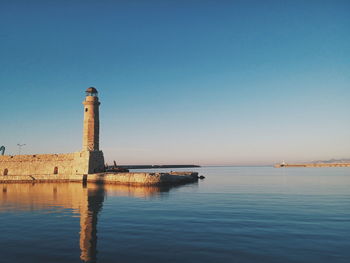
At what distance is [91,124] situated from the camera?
3775cm

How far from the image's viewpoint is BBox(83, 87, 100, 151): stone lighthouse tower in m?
37.8

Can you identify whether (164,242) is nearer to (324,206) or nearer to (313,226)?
(313,226)

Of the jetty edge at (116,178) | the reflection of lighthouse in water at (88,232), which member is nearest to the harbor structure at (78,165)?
the jetty edge at (116,178)

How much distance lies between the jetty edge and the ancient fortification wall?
122 cm

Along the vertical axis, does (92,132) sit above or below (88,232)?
above

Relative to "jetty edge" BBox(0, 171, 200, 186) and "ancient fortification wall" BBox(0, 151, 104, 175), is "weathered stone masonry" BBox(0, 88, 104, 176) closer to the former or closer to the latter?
"ancient fortification wall" BBox(0, 151, 104, 175)

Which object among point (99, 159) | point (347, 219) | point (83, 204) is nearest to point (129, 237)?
point (83, 204)

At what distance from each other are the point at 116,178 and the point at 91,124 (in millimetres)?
9485

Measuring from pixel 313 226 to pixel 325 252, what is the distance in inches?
139

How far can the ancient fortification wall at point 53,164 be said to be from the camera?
37344mm

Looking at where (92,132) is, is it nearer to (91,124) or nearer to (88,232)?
(91,124)

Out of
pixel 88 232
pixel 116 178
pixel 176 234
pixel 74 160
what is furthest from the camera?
pixel 74 160

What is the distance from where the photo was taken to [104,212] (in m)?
15.1

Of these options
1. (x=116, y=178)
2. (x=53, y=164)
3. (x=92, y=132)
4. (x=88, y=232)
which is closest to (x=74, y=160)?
(x=53, y=164)
